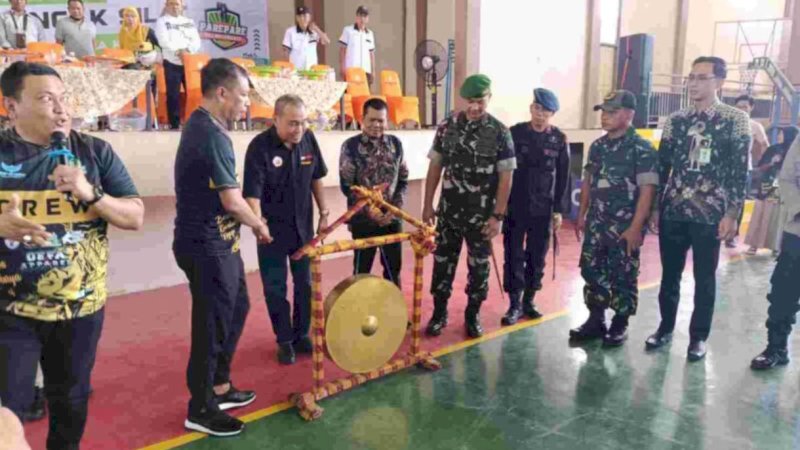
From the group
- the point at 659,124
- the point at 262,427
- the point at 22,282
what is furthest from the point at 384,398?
the point at 659,124

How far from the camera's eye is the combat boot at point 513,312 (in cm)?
437

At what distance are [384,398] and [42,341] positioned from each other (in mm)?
1748

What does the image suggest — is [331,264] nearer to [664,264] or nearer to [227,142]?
[664,264]

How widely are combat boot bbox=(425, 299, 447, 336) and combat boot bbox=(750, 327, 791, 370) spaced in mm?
1898

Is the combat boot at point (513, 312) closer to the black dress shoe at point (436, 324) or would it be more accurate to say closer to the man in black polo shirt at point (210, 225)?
the black dress shoe at point (436, 324)

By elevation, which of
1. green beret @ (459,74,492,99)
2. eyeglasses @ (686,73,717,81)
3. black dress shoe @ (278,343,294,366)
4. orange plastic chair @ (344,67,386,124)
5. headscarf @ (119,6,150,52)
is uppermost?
headscarf @ (119,6,150,52)

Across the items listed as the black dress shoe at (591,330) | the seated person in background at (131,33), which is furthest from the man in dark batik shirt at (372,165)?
the seated person in background at (131,33)

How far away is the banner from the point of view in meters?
8.00

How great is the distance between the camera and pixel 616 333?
3994mm

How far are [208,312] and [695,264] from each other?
280 centimetres

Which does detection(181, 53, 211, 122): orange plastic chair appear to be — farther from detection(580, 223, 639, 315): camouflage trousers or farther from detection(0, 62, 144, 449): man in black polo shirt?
detection(0, 62, 144, 449): man in black polo shirt

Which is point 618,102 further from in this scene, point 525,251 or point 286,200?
point 286,200

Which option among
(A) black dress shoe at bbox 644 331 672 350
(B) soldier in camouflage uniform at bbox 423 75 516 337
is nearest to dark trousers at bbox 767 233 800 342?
(A) black dress shoe at bbox 644 331 672 350

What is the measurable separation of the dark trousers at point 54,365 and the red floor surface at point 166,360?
740 mm
